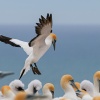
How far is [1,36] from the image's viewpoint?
9.08 meters

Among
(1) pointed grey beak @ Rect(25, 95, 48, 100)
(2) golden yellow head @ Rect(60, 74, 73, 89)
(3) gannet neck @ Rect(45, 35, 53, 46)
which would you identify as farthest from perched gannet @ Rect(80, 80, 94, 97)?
(1) pointed grey beak @ Rect(25, 95, 48, 100)

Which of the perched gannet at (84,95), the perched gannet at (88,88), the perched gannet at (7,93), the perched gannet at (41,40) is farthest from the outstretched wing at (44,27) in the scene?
the perched gannet at (7,93)

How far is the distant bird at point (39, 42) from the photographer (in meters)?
7.66

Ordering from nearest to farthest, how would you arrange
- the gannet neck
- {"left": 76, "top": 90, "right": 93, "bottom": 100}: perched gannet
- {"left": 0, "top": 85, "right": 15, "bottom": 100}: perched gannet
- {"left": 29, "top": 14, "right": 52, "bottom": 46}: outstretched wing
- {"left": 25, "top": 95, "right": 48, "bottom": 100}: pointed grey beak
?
1. {"left": 25, "top": 95, "right": 48, "bottom": 100}: pointed grey beak
2. {"left": 76, "top": 90, "right": 93, "bottom": 100}: perched gannet
3. {"left": 0, "top": 85, "right": 15, "bottom": 100}: perched gannet
4. {"left": 29, "top": 14, "right": 52, "bottom": 46}: outstretched wing
5. the gannet neck

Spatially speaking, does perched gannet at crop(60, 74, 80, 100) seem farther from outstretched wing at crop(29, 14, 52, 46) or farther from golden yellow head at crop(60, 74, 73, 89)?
outstretched wing at crop(29, 14, 52, 46)

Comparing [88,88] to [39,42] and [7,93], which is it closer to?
[7,93]

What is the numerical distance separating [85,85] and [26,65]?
5.66 ft

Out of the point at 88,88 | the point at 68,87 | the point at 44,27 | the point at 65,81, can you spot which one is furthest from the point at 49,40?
the point at 88,88

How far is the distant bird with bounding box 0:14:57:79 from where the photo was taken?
25.1ft

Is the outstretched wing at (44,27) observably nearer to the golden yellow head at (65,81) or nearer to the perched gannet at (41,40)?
the perched gannet at (41,40)

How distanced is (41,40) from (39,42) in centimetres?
7

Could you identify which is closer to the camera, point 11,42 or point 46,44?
point 46,44

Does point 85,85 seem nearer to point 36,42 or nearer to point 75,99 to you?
point 75,99

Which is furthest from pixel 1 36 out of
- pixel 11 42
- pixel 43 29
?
pixel 43 29
